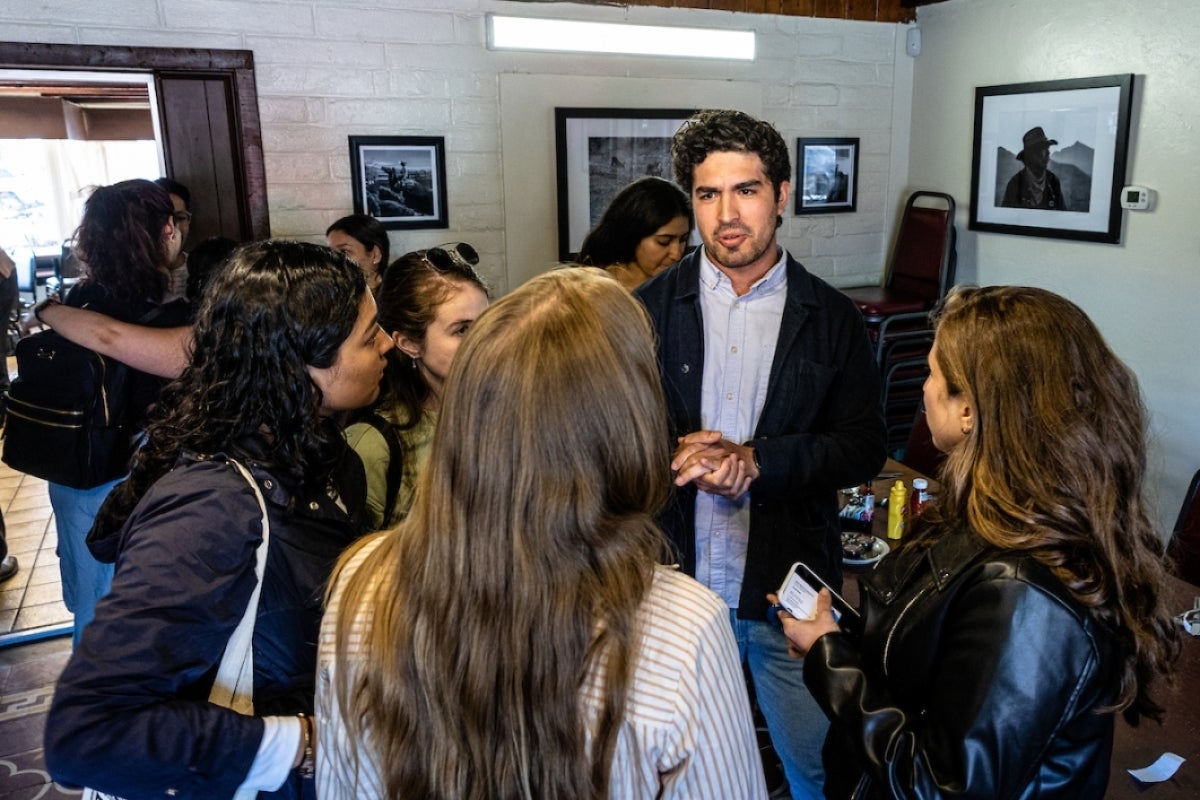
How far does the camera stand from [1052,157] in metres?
3.69

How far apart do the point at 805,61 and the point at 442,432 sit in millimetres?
3883

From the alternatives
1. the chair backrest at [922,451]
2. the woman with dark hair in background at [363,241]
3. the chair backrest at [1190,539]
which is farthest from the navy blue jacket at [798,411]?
the woman with dark hair in background at [363,241]

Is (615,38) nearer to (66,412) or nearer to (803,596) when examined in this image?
(66,412)

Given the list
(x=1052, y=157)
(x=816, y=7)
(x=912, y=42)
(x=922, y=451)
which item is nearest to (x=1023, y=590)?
(x=922, y=451)

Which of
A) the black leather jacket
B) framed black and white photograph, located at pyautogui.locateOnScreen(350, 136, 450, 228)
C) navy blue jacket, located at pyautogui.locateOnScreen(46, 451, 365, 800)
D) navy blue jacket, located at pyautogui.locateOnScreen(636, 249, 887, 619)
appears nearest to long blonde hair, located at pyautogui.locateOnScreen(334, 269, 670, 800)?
navy blue jacket, located at pyautogui.locateOnScreen(46, 451, 365, 800)

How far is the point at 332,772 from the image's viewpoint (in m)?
0.97

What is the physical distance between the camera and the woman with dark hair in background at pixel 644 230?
8.50ft

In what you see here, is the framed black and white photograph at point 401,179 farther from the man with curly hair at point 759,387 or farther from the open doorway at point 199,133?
the man with curly hair at point 759,387

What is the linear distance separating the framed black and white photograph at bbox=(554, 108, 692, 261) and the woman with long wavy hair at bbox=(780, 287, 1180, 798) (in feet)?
9.09

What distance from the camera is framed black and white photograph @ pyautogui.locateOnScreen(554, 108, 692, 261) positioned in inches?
148

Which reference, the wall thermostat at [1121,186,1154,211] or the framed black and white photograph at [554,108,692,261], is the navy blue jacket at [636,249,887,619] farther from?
the wall thermostat at [1121,186,1154,211]

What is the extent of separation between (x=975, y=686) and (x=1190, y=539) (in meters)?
1.61

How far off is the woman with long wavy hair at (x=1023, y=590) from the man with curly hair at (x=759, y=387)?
0.56m

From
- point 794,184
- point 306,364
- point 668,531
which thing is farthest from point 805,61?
point 306,364
